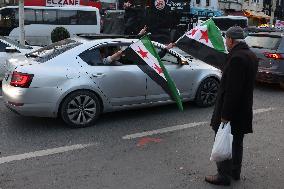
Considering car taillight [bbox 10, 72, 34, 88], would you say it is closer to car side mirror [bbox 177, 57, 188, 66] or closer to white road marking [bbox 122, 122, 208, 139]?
white road marking [bbox 122, 122, 208, 139]

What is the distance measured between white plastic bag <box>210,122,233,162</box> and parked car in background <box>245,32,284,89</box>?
6.17 meters

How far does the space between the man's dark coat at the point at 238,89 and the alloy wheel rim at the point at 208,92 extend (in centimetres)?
352

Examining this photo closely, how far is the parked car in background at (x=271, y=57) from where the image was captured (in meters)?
9.72

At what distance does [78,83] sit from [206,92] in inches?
110

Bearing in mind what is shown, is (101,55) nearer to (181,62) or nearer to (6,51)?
(181,62)

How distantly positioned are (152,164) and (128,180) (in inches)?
22.8

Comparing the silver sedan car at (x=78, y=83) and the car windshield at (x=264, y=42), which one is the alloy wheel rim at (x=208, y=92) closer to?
the silver sedan car at (x=78, y=83)

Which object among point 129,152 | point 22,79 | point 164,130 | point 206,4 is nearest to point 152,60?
point 164,130

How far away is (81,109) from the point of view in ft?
20.9

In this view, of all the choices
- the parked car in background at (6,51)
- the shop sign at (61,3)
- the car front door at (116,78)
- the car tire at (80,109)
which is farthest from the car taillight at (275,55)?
the shop sign at (61,3)

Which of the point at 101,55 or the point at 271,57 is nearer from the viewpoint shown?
the point at 101,55

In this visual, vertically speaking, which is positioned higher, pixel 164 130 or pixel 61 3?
pixel 61 3

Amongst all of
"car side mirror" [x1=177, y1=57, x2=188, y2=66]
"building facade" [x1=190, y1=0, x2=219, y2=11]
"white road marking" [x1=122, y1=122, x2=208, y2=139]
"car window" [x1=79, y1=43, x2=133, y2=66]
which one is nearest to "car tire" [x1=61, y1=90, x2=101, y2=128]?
"car window" [x1=79, y1=43, x2=133, y2=66]

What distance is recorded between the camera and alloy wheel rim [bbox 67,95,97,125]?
630 centimetres
